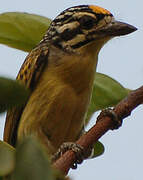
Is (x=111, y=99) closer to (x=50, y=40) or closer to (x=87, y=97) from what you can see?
(x=87, y=97)

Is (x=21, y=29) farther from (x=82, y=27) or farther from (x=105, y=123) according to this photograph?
(x=82, y=27)

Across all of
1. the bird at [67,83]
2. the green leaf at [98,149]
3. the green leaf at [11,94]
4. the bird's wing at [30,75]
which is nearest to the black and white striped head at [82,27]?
the bird at [67,83]

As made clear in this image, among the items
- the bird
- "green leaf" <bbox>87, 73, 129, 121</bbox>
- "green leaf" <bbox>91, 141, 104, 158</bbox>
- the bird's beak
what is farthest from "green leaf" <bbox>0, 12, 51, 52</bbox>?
the bird

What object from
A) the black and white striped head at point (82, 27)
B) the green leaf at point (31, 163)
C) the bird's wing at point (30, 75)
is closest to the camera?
the green leaf at point (31, 163)

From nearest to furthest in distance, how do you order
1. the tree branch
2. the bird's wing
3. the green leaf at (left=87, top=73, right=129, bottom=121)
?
1. the tree branch
2. the green leaf at (left=87, top=73, right=129, bottom=121)
3. the bird's wing

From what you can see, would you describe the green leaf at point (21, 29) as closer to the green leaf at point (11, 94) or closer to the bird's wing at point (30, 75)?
the bird's wing at point (30, 75)

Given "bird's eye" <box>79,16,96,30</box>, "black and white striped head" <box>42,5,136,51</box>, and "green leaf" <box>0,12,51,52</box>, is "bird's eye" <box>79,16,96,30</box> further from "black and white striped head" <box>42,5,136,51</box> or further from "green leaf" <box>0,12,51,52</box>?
"green leaf" <box>0,12,51,52</box>
